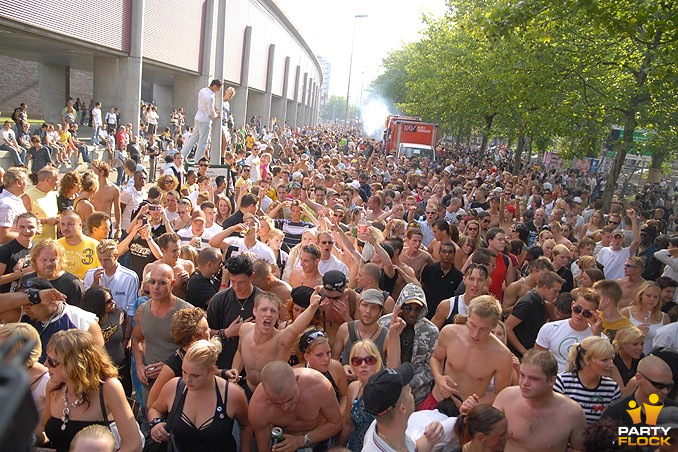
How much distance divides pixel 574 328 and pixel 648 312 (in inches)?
59.6

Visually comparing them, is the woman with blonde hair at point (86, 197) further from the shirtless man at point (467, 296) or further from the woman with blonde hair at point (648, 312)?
the woman with blonde hair at point (648, 312)

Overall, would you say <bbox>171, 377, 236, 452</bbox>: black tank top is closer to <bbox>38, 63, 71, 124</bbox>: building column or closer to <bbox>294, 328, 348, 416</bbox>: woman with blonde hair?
<bbox>294, 328, 348, 416</bbox>: woman with blonde hair

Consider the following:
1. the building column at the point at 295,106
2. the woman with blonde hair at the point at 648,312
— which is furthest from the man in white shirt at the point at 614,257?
the building column at the point at 295,106

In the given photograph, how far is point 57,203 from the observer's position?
24.2 feet

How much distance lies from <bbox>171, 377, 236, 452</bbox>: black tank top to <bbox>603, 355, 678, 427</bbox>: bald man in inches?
98.6

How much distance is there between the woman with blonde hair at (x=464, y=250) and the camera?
25.3 feet

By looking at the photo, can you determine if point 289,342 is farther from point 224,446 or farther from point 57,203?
point 57,203

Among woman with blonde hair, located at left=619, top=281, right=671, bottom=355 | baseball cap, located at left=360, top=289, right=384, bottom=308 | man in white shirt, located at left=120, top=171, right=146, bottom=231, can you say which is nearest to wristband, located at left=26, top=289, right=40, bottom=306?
baseball cap, located at left=360, top=289, right=384, bottom=308

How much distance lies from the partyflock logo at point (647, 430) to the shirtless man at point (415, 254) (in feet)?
12.2

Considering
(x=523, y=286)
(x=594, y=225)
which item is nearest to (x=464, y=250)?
(x=523, y=286)

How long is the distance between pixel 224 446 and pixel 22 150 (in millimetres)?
16809

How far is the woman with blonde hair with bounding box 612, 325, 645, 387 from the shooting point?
4781 millimetres

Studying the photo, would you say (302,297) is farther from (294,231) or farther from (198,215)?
(294,231)

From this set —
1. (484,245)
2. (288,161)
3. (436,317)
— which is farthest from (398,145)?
(436,317)
